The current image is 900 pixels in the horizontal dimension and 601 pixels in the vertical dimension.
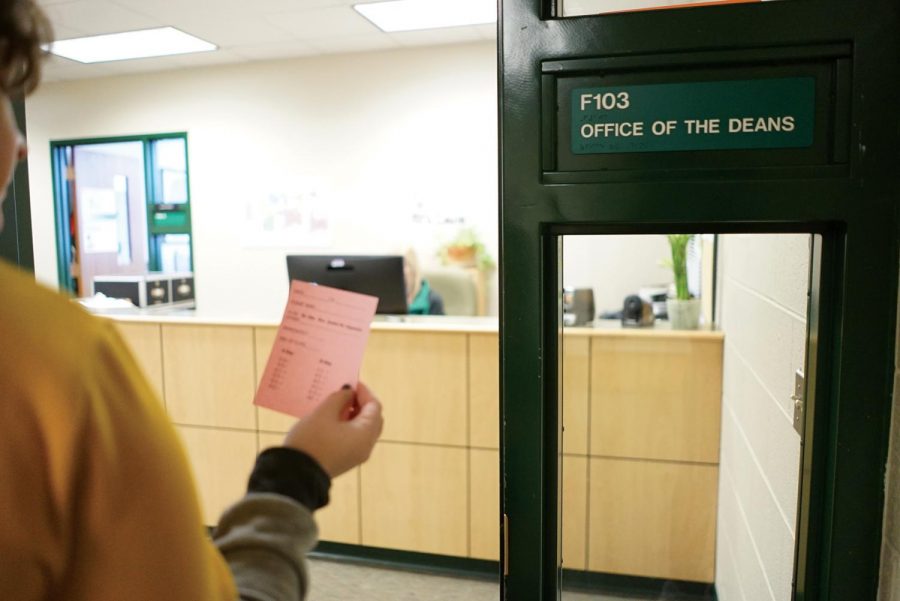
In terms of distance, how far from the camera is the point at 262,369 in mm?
2875

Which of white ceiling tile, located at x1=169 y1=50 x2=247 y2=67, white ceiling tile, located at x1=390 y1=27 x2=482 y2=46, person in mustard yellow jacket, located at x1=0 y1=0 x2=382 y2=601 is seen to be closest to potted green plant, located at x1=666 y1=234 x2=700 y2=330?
person in mustard yellow jacket, located at x1=0 y1=0 x2=382 y2=601

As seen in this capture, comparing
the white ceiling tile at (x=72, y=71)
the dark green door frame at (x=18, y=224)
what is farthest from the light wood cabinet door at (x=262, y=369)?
the white ceiling tile at (x=72, y=71)

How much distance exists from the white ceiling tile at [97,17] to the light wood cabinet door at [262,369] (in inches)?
96.8

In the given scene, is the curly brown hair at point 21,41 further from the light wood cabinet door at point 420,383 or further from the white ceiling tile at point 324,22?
the white ceiling tile at point 324,22

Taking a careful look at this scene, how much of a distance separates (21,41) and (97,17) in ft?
14.9

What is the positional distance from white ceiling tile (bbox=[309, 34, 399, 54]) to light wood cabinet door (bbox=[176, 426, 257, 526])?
2.91 m

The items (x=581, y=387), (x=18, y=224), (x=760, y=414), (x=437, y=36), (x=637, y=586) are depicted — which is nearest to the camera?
(x=18, y=224)

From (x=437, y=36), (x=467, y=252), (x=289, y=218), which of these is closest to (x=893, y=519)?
(x=467, y=252)

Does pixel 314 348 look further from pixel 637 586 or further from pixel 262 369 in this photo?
pixel 262 369

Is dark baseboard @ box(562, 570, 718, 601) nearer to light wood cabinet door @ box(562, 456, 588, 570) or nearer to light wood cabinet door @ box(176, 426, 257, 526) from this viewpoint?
light wood cabinet door @ box(562, 456, 588, 570)

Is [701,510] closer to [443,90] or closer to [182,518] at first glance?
[182,518]

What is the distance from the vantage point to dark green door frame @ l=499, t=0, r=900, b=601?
752 millimetres

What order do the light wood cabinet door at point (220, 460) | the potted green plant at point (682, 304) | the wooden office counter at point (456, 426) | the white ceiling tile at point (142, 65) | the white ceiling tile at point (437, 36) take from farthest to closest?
the white ceiling tile at point (142, 65) < the white ceiling tile at point (437, 36) < the light wood cabinet door at point (220, 460) < the potted green plant at point (682, 304) < the wooden office counter at point (456, 426)

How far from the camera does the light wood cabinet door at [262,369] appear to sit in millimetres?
2883
